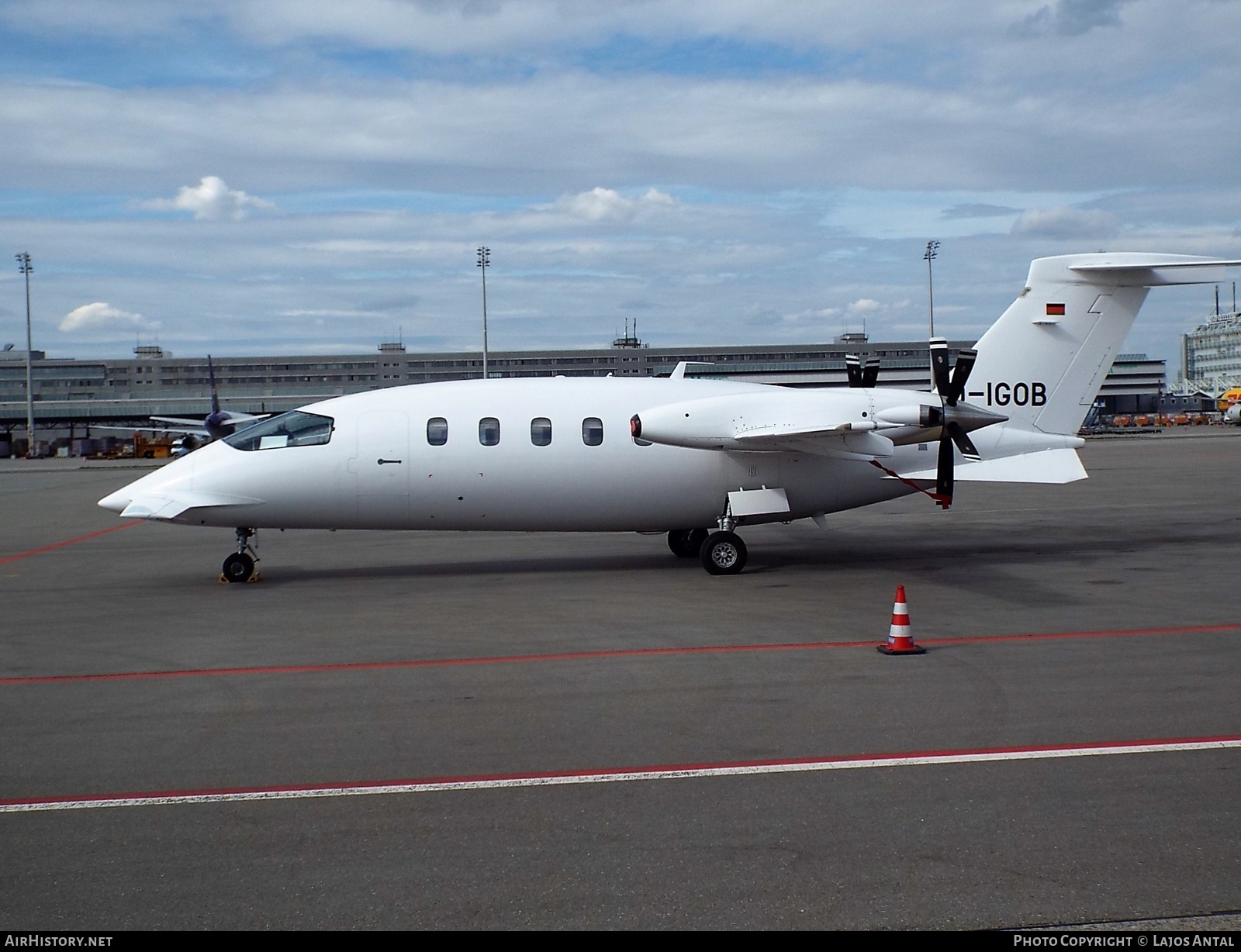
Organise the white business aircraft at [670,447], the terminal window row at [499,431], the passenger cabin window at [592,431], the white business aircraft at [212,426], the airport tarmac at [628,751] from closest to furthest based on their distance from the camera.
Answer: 1. the airport tarmac at [628,751]
2. the white business aircraft at [670,447]
3. the terminal window row at [499,431]
4. the passenger cabin window at [592,431]
5. the white business aircraft at [212,426]

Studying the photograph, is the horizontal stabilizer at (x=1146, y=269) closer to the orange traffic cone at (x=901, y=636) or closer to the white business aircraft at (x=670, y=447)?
the white business aircraft at (x=670, y=447)

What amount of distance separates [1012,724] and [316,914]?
5.79 m

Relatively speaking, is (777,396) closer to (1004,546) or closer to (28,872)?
(1004,546)

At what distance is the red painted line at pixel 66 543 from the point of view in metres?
22.2

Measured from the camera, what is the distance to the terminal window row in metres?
17.6

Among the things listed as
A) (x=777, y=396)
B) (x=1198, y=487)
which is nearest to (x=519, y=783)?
(x=777, y=396)

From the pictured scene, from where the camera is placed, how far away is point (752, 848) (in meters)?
6.24

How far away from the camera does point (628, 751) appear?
A: 827 cm

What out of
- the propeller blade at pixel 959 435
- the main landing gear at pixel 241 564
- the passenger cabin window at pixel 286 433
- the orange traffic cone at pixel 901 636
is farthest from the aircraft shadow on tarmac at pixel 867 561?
the orange traffic cone at pixel 901 636

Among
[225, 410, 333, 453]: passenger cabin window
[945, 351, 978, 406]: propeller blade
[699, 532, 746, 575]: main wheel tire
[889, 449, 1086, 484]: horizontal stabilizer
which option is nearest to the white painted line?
[945, 351, 978, 406]: propeller blade

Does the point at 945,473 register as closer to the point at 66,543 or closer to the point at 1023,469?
the point at 1023,469

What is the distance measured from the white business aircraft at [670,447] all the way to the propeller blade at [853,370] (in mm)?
102

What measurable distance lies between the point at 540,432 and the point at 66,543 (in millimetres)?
14019

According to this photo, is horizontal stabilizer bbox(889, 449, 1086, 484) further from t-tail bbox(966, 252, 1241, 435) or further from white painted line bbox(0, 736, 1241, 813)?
white painted line bbox(0, 736, 1241, 813)
